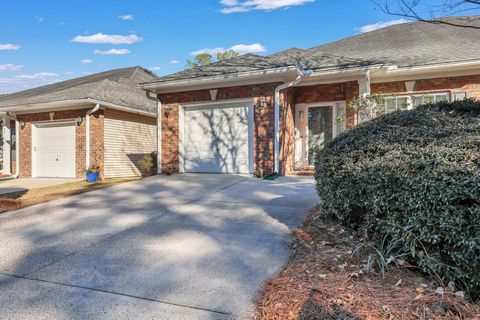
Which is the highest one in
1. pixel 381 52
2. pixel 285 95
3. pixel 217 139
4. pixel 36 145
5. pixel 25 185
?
pixel 381 52

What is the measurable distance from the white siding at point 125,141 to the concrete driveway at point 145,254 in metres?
5.99

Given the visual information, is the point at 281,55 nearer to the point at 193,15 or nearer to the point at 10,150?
the point at 193,15

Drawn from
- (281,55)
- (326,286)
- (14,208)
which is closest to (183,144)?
(281,55)

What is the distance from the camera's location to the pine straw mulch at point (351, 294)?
7.20 ft

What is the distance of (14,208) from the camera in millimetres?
6293

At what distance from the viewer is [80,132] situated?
12.0m

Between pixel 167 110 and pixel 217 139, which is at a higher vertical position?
pixel 167 110

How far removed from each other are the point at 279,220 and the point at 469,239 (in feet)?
8.36

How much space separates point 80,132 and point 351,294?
11.9 meters

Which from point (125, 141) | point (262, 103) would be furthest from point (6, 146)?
point (262, 103)

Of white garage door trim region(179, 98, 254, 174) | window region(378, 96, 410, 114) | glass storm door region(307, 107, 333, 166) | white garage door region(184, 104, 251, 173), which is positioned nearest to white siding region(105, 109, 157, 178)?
white garage door trim region(179, 98, 254, 174)

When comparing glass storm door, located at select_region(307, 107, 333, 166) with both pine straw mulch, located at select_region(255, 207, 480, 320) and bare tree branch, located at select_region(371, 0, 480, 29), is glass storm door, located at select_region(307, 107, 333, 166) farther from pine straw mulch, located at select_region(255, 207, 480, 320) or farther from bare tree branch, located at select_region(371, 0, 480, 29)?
pine straw mulch, located at select_region(255, 207, 480, 320)

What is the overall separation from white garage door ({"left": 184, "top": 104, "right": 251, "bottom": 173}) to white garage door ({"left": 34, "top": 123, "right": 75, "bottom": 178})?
5100 mm

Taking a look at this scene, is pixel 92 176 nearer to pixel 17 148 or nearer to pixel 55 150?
pixel 55 150
